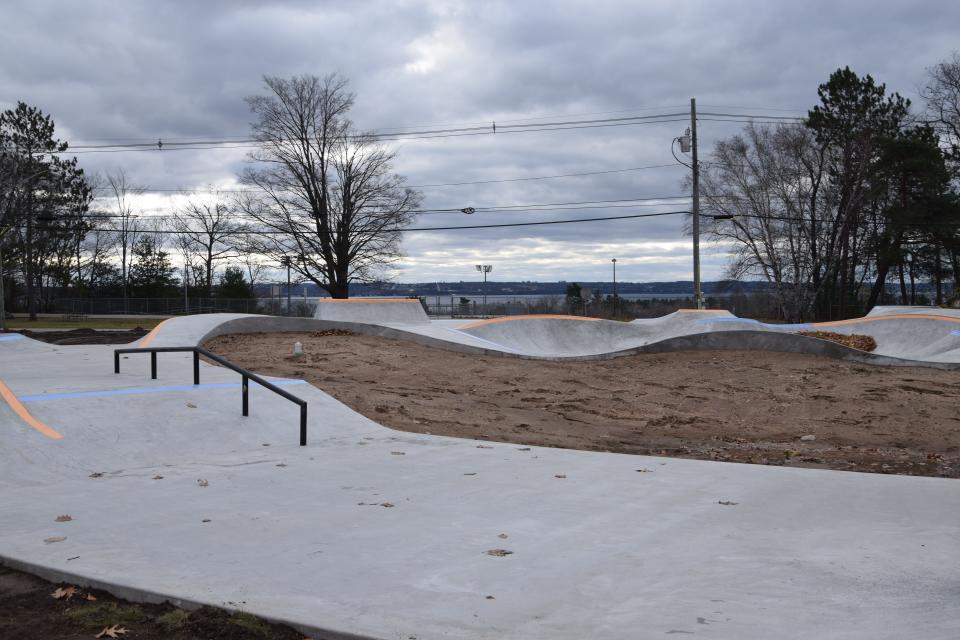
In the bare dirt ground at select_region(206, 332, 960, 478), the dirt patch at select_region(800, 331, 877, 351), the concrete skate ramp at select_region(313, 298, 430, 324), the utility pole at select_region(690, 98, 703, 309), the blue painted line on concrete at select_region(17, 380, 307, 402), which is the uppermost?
the utility pole at select_region(690, 98, 703, 309)

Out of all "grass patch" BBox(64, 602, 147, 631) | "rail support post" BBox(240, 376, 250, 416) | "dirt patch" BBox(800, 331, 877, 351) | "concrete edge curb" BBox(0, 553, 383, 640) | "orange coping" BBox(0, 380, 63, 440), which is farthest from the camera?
"dirt patch" BBox(800, 331, 877, 351)

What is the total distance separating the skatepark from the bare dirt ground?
7.10 ft

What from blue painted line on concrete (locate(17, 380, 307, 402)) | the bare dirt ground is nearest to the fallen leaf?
blue painted line on concrete (locate(17, 380, 307, 402))

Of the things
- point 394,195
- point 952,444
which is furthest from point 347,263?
point 952,444

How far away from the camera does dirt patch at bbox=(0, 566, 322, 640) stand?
3.66 metres

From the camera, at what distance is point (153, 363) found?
35.9 feet

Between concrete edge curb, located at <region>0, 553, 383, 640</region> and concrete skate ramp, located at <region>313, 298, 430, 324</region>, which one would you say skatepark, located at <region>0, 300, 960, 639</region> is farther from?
concrete skate ramp, located at <region>313, 298, 430, 324</region>

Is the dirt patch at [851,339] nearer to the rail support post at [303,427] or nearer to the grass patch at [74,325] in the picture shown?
the rail support post at [303,427]

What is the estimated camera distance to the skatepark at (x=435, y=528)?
12.8 ft

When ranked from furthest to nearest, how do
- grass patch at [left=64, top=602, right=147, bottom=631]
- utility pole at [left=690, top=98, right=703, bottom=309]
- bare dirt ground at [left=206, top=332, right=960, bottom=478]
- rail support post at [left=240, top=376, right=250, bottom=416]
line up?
utility pole at [left=690, top=98, right=703, bottom=309], bare dirt ground at [left=206, top=332, right=960, bottom=478], rail support post at [left=240, top=376, right=250, bottom=416], grass patch at [left=64, top=602, right=147, bottom=631]

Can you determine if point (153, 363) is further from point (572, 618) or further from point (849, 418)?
point (849, 418)

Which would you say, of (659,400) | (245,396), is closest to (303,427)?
(245,396)

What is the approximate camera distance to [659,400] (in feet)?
52.2

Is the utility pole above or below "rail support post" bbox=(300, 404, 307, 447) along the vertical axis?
above
